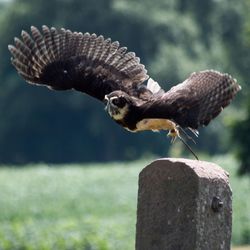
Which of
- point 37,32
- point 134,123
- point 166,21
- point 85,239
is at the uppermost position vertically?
point 166,21

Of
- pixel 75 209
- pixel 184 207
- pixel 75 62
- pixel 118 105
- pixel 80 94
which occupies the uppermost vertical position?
pixel 80 94

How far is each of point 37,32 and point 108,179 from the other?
27.8 m

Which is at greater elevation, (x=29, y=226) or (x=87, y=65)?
(x=87, y=65)

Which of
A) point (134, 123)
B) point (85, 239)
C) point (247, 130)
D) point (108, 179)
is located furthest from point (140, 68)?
point (108, 179)

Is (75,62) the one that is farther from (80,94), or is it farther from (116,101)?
(80,94)

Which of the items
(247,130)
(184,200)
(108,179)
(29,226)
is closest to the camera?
(184,200)

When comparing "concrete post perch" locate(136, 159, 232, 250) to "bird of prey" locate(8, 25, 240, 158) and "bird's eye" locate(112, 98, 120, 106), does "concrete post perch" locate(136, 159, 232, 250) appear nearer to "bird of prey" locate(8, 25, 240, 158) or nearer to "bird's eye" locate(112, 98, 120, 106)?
"bird of prey" locate(8, 25, 240, 158)

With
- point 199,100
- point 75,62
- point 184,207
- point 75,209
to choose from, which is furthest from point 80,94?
point 184,207

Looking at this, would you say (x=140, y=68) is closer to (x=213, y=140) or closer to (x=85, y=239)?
(x=85, y=239)

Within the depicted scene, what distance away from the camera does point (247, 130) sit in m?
30.6

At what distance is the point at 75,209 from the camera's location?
29.6 m

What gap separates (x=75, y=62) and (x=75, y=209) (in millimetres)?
20432

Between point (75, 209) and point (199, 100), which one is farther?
point (75, 209)

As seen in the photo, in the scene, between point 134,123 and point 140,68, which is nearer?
point 134,123
